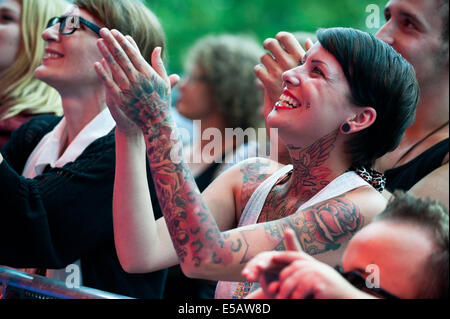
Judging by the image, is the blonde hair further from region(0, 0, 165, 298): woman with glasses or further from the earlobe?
the earlobe

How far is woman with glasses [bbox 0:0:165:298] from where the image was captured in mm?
1764

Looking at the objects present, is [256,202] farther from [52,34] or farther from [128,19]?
[52,34]

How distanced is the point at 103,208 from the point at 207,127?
1.63 m

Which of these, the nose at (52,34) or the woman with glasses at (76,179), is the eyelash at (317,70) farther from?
the nose at (52,34)

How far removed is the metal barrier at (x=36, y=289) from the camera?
135cm

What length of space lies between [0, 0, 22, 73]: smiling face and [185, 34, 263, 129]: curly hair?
115 cm

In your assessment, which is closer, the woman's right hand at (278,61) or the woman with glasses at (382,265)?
the woman with glasses at (382,265)

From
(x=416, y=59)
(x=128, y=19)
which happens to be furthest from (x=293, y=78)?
(x=128, y=19)

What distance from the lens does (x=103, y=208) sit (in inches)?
72.8

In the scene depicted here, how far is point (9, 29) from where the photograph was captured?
2.59 metres

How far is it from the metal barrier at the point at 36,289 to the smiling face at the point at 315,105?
0.58 meters

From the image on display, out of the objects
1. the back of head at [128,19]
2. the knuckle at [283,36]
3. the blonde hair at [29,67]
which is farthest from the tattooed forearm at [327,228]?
the blonde hair at [29,67]

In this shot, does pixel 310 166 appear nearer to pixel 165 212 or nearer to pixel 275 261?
pixel 165 212

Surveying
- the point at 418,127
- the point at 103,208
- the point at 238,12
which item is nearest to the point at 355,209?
the point at 418,127
